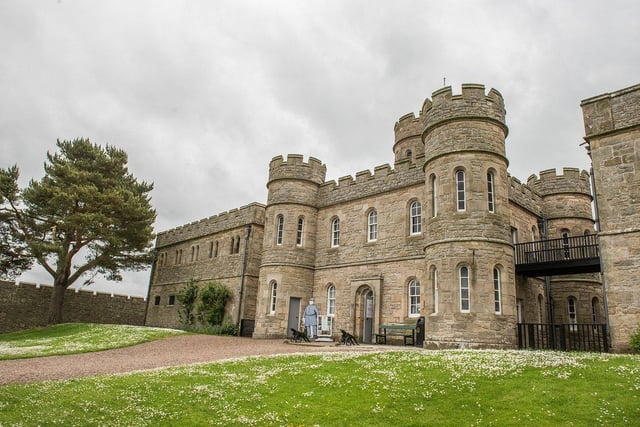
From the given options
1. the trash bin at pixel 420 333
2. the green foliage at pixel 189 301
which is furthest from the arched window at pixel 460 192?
the green foliage at pixel 189 301

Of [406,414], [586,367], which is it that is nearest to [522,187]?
[586,367]

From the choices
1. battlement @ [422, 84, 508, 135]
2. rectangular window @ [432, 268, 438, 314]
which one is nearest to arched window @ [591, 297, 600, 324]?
rectangular window @ [432, 268, 438, 314]

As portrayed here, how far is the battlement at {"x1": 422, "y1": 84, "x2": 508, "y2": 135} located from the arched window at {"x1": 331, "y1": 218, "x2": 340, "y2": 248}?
306 inches

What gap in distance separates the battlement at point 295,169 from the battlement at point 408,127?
7383 mm

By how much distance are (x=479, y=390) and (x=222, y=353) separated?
969 centimetres

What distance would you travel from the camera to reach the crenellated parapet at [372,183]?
821 inches

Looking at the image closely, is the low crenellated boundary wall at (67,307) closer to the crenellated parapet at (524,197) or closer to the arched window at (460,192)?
the arched window at (460,192)

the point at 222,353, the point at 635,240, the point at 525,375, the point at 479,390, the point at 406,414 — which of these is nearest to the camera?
the point at 406,414

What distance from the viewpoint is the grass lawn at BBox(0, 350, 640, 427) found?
23.7 ft

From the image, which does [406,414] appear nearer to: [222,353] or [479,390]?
[479,390]

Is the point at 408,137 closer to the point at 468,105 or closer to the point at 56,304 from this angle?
the point at 468,105

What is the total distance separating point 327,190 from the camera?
2467 centimetres

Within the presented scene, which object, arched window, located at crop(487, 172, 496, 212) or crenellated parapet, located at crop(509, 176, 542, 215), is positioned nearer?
arched window, located at crop(487, 172, 496, 212)

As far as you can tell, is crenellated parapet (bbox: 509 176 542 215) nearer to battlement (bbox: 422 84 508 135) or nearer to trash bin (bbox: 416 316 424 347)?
battlement (bbox: 422 84 508 135)
